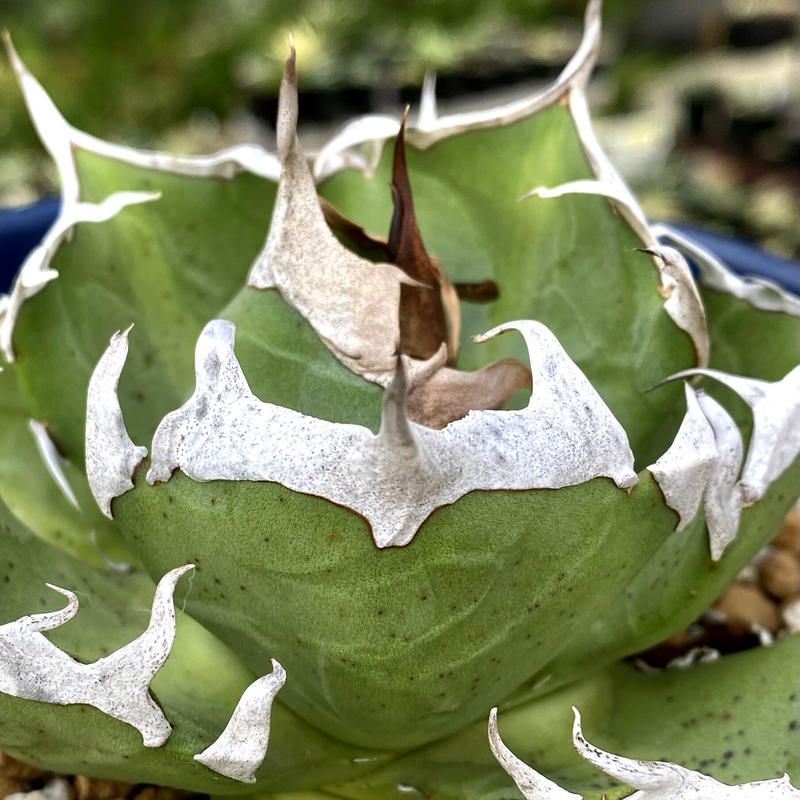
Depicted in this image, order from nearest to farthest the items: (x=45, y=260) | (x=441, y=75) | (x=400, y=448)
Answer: (x=400, y=448), (x=45, y=260), (x=441, y=75)

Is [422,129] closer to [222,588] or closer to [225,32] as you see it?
[222,588]

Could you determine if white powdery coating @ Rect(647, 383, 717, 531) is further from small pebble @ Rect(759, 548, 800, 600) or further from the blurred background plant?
the blurred background plant

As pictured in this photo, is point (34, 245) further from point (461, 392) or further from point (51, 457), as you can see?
point (461, 392)

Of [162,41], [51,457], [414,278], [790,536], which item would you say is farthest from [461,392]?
[162,41]

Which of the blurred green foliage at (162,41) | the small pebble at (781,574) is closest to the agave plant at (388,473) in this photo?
the small pebble at (781,574)

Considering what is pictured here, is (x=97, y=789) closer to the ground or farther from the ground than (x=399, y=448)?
closer to the ground

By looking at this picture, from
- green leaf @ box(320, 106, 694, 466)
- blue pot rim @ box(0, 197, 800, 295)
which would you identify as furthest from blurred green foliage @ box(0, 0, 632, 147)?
green leaf @ box(320, 106, 694, 466)

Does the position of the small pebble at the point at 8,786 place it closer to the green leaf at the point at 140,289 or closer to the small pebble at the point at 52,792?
the small pebble at the point at 52,792
